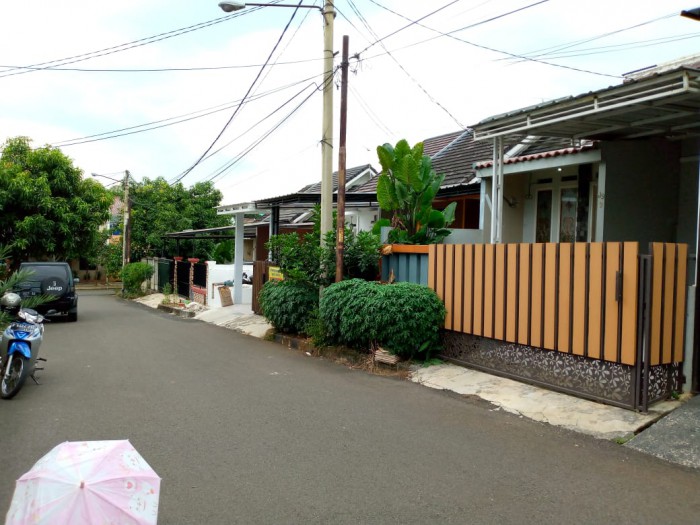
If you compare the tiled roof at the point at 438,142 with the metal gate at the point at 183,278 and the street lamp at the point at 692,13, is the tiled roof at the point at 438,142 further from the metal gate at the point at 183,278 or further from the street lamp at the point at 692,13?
the street lamp at the point at 692,13

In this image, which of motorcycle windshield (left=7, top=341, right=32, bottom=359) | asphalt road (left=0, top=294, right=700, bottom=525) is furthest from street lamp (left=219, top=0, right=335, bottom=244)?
motorcycle windshield (left=7, top=341, right=32, bottom=359)

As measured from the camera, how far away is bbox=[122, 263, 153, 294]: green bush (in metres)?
30.4

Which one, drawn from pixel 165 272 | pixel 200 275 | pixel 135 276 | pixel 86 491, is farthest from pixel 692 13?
pixel 135 276

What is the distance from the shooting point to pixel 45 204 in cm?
1931

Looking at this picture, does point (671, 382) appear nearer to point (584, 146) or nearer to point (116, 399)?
point (584, 146)

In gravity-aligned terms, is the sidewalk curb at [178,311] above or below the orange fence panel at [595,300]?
below

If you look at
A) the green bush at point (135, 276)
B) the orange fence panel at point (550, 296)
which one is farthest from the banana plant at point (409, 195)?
the green bush at point (135, 276)

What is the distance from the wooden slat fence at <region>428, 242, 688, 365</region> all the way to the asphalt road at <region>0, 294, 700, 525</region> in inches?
50.0

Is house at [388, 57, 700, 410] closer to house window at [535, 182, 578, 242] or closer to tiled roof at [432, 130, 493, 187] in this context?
house window at [535, 182, 578, 242]

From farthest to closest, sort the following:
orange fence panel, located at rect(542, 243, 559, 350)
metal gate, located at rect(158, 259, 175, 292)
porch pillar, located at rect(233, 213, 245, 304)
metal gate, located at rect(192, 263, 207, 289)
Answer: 1. metal gate, located at rect(158, 259, 175, 292)
2. metal gate, located at rect(192, 263, 207, 289)
3. porch pillar, located at rect(233, 213, 245, 304)
4. orange fence panel, located at rect(542, 243, 559, 350)

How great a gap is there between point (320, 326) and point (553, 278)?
4.97 meters

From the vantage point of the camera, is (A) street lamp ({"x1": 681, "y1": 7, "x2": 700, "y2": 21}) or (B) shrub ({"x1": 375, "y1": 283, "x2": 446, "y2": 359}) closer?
(A) street lamp ({"x1": 681, "y1": 7, "x2": 700, "y2": 21})

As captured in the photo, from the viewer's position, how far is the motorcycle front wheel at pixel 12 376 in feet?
25.7

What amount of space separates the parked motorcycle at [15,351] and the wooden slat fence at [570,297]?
607 cm
